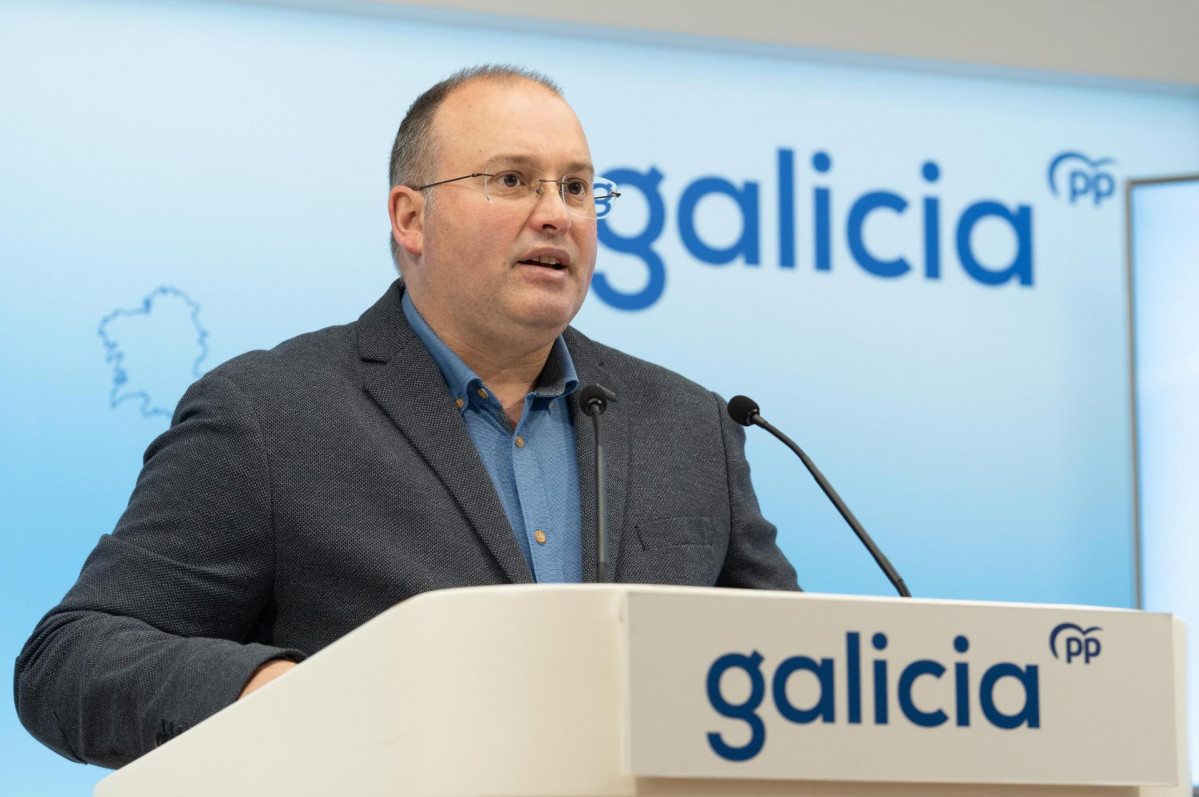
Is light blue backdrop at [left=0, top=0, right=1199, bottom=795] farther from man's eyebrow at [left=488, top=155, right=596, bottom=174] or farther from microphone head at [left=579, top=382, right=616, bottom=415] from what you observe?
microphone head at [left=579, top=382, right=616, bottom=415]

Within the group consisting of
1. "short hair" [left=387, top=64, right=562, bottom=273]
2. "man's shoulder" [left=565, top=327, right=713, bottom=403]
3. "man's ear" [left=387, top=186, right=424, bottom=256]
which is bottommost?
"man's shoulder" [left=565, top=327, right=713, bottom=403]

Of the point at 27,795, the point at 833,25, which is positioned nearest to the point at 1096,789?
the point at 27,795

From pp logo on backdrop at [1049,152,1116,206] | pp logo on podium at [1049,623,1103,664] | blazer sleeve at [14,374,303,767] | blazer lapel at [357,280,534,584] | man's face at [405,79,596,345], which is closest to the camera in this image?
pp logo on podium at [1049,623,1103,664]

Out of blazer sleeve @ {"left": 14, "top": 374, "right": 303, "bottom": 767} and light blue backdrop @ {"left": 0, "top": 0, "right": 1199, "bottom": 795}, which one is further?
light blue backdrop @ {"left": 0, "top": 0, "right": 1199, "bottom": 795}

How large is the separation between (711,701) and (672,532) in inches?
40.3

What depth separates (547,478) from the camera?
6.81 feet

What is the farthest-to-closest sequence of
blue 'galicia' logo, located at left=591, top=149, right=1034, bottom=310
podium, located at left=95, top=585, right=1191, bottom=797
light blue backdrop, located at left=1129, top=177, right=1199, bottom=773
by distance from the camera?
light blue backdrop, located at left=1129, top=177, right=1199, bottom=773, blue 'galicia' logo, located at left=591, top=149, right=1034, bottom=310, podium, located at left=95, top=585, right=1191, bottom=797

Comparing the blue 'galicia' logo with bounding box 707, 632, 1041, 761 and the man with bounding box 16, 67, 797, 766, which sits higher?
the man with bounding box 16, 67, 797, 766

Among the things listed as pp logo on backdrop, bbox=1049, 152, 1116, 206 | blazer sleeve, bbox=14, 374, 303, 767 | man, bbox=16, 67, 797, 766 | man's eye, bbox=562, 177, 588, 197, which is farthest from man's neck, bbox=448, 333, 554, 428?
pp logo on backdrop, bbox=1049, 152, 1116, 206

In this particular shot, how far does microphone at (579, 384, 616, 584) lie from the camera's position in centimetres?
167

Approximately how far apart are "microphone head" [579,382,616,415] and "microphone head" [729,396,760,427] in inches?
8.6

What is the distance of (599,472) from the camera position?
1795 mm

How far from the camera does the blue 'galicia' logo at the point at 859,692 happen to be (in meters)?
1.04

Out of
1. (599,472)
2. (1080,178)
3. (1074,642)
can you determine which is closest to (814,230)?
(1080,178)
